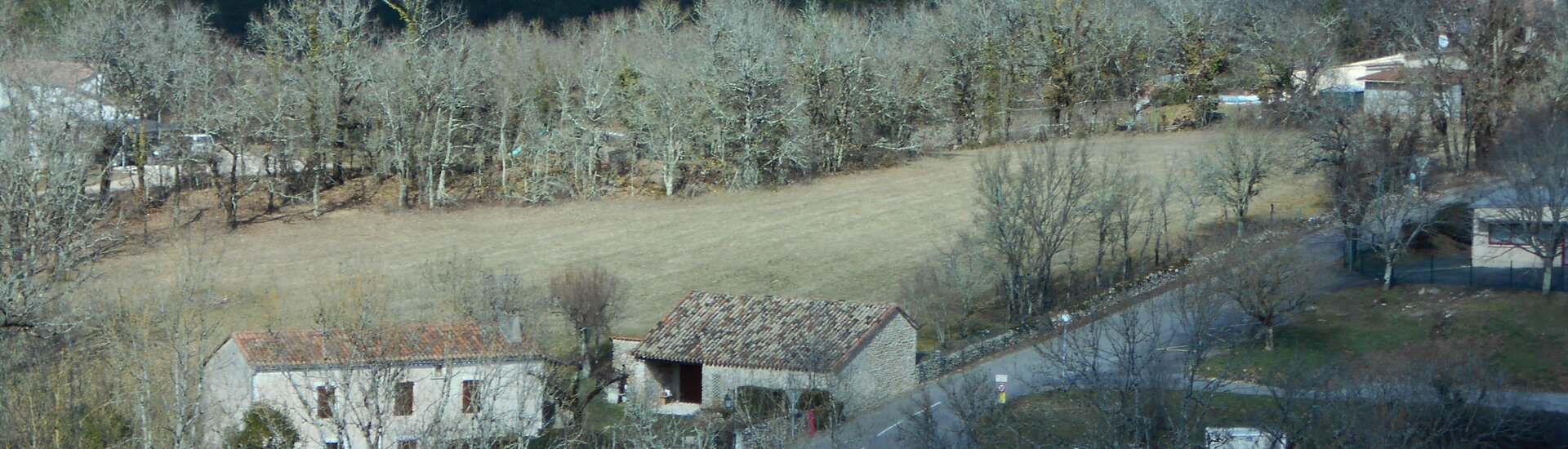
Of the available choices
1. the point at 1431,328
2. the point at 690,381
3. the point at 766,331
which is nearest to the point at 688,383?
the point at 690,381

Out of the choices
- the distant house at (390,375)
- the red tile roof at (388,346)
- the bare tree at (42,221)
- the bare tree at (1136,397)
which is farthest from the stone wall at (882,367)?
the bare tree at (42,221)

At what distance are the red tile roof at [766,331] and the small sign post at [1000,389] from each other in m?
3.26

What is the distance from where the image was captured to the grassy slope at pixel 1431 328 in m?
26.7

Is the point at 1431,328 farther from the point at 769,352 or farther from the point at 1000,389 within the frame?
the point at 769,352

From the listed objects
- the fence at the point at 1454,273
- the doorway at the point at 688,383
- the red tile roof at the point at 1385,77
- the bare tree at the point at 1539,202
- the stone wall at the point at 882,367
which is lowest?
the doorway at the point at 688,383

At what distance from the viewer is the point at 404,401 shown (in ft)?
74.2

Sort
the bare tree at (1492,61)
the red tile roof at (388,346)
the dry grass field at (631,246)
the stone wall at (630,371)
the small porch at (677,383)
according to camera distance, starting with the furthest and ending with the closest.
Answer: the bare tree at (1492,61) → the dry grass field at (631,246) → the small porch at (677,383) → the stone wall at (630,371) → the red tile roof at (388,346)

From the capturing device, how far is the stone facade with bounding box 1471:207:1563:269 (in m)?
32.2

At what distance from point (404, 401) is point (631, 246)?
2065cm

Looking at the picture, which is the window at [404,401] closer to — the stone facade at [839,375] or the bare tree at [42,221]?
the stone facade at [839,375]

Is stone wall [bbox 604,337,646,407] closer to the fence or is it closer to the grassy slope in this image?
the grassy slope

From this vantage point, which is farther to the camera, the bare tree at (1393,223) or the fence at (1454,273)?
the bare tree at (1393,223)

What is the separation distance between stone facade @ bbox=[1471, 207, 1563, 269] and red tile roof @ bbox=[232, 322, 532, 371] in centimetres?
2143

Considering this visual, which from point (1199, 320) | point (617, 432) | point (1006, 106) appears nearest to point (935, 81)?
point (1006, 106)
